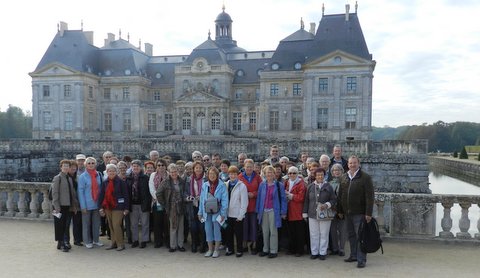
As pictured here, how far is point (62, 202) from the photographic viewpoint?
22.6 feet

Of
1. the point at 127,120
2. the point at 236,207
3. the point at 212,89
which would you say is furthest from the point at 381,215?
the point at 127,120

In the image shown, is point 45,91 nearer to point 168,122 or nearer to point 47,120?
point 47,120

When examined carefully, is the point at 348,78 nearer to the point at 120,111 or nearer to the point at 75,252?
the point at 120,111

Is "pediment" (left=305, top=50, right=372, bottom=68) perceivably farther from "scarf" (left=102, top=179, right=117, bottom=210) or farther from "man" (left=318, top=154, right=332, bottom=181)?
"scarf" (left=102, top=179, right=117, bottom=210)

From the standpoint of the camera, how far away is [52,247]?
6.85 m

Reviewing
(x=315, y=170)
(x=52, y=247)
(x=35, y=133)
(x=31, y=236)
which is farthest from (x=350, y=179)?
(x=35, y=133)

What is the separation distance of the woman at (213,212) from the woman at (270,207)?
0.62 meters

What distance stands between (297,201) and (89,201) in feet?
12.1

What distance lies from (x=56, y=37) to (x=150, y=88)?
44.6 feet

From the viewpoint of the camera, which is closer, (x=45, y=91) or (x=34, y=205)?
(x=34, y=205)

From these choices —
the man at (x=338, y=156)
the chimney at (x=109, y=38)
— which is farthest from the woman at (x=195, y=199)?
the chimney at (x=109, y=38)

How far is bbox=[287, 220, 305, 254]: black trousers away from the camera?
6.50 metres

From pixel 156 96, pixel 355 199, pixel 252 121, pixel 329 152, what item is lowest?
pixel 355 199

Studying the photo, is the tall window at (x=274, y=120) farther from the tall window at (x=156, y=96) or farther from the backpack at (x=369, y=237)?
the backpack at (x=369, y=237)
